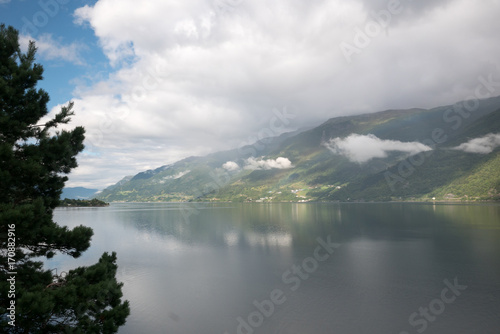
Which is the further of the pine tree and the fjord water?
the fjord water

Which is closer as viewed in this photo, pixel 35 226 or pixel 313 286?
pixel 35 226

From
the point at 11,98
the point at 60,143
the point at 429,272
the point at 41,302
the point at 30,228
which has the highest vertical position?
the point at 11,98

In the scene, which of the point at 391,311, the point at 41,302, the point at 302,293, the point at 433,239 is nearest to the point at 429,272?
the point at 391,311

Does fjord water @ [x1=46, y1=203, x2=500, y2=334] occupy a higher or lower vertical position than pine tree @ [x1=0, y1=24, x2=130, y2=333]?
lower

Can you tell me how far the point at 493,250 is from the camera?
52594mm

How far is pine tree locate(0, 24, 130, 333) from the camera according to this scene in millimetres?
10234

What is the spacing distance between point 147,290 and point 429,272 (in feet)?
130

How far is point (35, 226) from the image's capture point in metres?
10.6

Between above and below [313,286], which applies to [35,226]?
above

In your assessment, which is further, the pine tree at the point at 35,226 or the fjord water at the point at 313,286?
the fjord water at the point at 313,286

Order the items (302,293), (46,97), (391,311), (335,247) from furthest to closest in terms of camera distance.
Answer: (335,247) → (302,293) → (391,311) → (46,97)

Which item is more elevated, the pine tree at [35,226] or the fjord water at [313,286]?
the pine tree at [35,226]

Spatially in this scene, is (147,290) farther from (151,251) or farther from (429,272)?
(429,272)

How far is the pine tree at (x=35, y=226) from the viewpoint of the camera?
1023 cm
